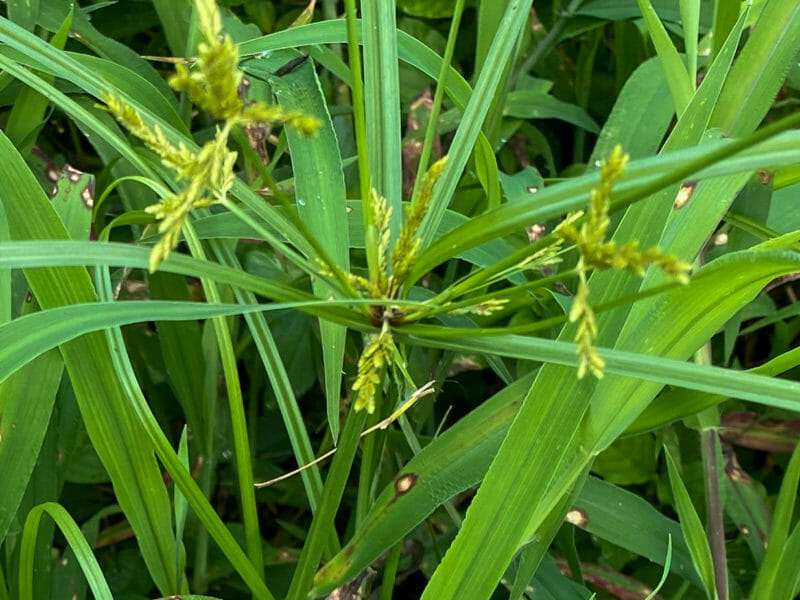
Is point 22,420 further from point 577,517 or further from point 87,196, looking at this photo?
point 577,517

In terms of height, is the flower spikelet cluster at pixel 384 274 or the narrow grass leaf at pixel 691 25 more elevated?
the narrow grass leaf at pixel 691 25

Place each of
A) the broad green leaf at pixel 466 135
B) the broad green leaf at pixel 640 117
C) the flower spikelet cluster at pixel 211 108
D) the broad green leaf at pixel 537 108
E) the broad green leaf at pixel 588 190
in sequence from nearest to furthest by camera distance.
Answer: the flower spikelet cluster at pixel 211 108
the broad green leaf at pixel 588 190
the broad green leaf at pixel 466 135
the broad green leaf at pixel 640 117
the broad green leaf at pixel 537 108

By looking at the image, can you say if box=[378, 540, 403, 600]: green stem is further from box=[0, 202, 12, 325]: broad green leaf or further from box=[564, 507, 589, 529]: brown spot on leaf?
box=[0, 202, 12, 325]: broad green leaf

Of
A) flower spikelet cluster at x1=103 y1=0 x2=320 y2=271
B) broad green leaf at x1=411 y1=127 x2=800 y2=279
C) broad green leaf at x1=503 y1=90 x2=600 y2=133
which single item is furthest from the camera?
broad green leaf at x1=503 y1=90 x2=600 y2=133

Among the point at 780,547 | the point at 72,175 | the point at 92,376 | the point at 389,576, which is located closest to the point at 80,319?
the point at 92,376

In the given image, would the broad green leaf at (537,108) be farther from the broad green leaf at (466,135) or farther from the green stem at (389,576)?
the green stem at (389,576)

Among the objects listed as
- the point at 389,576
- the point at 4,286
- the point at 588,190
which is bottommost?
the point at 389,576

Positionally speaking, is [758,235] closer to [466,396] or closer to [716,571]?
[716,571]

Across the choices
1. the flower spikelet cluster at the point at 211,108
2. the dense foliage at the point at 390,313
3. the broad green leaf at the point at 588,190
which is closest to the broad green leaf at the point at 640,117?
the dense foliage at the point at 390,313

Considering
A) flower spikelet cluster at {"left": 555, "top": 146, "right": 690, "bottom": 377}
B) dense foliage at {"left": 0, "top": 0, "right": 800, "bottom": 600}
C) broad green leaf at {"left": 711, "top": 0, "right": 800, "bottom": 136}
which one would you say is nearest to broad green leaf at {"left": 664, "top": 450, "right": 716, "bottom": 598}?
dense foliage at {"left": 0, "top": 0, "right": 800, "bottom": 600}
